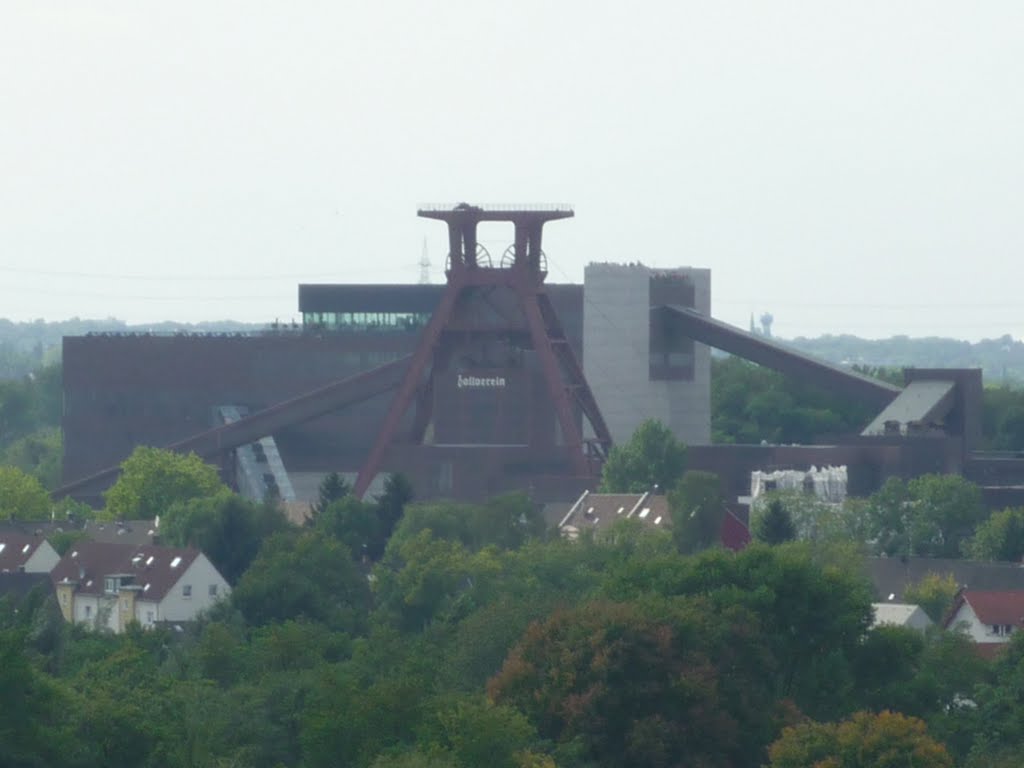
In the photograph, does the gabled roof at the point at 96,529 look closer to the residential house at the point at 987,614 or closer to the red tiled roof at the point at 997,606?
the residential house at the point at 987,614

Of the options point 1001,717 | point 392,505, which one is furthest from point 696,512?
point 1001,717

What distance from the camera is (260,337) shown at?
473 ft

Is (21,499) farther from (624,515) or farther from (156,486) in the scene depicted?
(624,515)

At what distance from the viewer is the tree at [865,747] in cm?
5259

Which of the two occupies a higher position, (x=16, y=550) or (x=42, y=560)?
(x=16, y=550)

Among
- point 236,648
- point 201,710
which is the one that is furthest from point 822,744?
point 236,648

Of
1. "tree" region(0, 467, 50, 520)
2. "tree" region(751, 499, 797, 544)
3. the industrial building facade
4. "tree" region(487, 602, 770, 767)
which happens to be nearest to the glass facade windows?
the industrial building facade

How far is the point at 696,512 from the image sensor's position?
100312 millimetres

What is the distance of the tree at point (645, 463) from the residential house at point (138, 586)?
25.1 metres

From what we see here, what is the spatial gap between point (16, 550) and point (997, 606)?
36.0 metres

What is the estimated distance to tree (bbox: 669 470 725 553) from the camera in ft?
322

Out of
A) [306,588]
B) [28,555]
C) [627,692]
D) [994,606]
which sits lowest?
[28,555]

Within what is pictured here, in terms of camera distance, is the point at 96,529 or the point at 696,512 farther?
the point at 96,529

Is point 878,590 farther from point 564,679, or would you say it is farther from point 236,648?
point 564,679
